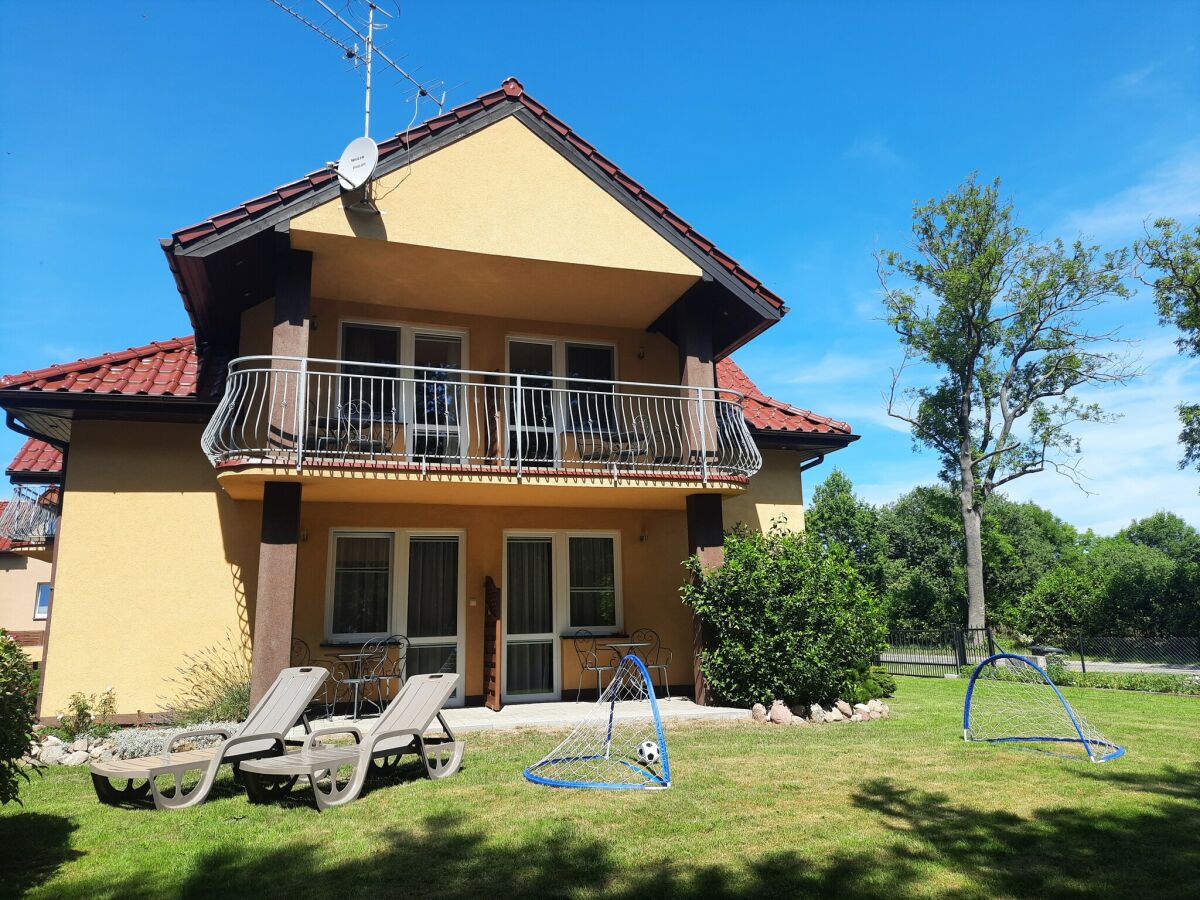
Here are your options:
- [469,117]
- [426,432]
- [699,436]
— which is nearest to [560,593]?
[699,436]

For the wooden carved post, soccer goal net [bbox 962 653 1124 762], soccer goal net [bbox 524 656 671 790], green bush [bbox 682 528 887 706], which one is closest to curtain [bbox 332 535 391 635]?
the wooden carved post

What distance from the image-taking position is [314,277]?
1061cm

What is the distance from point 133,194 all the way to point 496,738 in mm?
9236

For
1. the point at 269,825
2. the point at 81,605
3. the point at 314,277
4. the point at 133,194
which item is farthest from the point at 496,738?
the point at 133,194

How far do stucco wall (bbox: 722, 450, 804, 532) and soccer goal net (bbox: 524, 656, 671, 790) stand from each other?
4.11 meters

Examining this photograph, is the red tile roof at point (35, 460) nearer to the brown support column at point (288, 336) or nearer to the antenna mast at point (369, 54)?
the brown support column at point (288, 336)

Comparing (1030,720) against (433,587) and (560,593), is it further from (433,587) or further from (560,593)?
(433,587)

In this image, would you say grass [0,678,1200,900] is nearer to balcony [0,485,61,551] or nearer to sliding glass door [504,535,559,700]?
sliding glass door [504,535,559,700]

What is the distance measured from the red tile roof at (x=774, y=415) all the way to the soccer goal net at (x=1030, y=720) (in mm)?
4638

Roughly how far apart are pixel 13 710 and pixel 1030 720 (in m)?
10.6

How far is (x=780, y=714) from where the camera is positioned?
9.39 m

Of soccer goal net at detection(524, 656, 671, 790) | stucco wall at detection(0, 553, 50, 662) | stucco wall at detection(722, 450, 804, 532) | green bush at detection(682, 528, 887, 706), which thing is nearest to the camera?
soccer goal net at detection(524, 656, 671, 790)

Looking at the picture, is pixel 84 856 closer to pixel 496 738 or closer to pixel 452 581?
pixel 496 738

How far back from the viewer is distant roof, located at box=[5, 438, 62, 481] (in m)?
11.0
